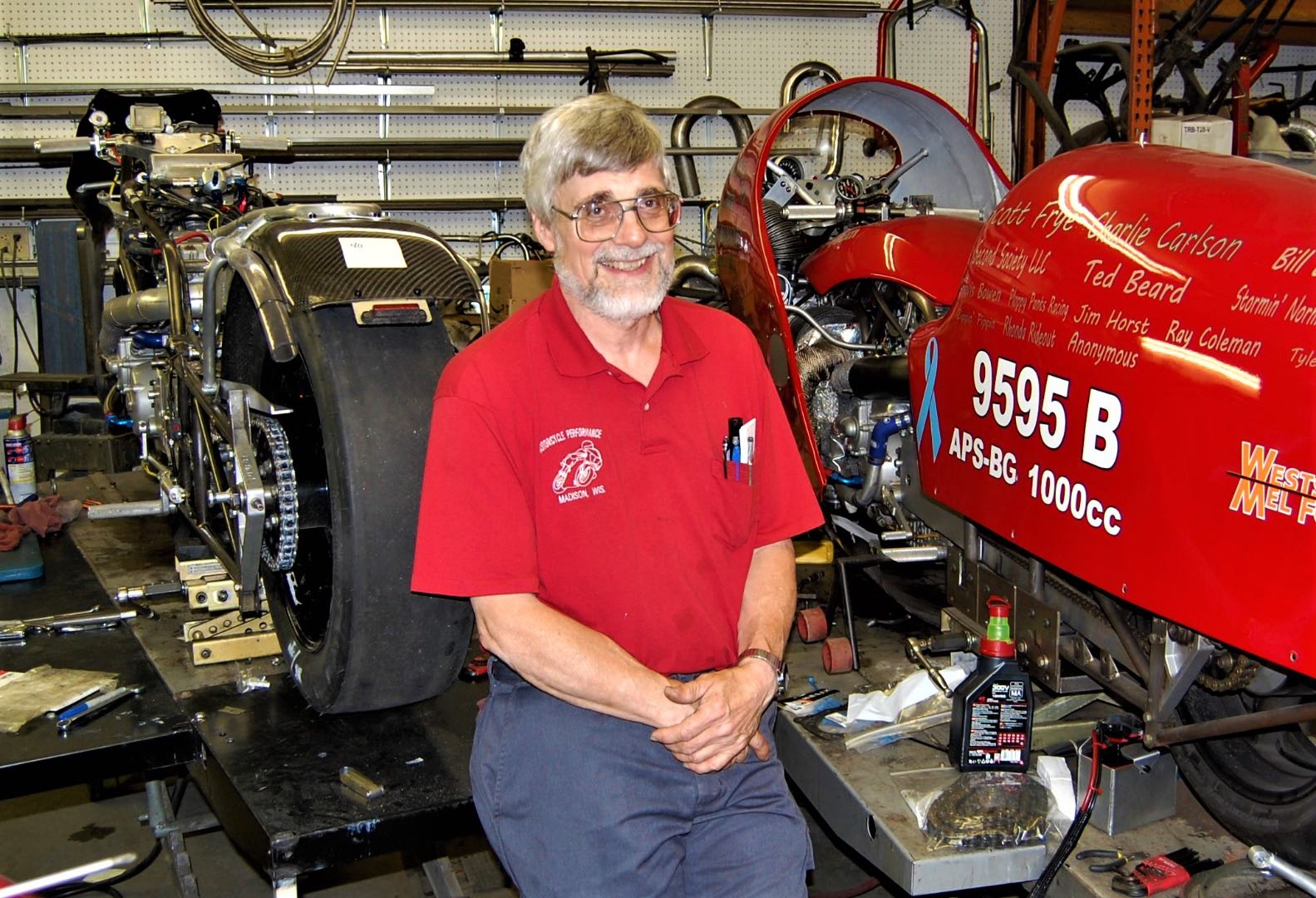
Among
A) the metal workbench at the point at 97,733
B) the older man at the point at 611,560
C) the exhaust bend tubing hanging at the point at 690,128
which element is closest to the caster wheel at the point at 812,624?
the older man at the point at 611,560

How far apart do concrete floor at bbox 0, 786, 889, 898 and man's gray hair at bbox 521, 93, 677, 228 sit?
1.59 m

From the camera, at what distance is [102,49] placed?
5.88m

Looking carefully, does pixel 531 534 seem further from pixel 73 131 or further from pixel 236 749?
pixel 73 131

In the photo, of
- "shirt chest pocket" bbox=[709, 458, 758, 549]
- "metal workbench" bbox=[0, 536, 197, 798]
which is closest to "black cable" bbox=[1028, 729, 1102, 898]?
"shirt chest pocket" bbox=[709, 458, 758, 549]

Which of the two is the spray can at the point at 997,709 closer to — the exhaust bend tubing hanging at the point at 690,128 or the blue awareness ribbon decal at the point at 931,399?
the blue awareness ribbon decal at the point at 931,399

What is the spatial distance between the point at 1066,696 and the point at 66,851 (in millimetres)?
2411

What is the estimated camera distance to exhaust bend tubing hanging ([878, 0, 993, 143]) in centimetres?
620

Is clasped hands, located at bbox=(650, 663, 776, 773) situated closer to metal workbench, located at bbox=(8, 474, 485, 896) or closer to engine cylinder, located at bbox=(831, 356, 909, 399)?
metal workbench, located at bbox=(8, 474, 485, 896)

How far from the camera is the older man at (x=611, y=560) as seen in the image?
5.31ft

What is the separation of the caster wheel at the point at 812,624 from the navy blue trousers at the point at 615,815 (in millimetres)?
1048

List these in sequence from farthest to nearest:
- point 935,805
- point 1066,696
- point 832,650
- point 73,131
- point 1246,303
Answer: point 73,131
point 832,650
point 1066,696
point 935,805
point 1246,303

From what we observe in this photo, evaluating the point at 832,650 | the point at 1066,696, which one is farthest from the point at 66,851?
the point at 1066,696

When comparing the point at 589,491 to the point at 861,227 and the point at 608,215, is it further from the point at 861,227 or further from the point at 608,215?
the point at 861,227

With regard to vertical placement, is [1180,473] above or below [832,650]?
above
